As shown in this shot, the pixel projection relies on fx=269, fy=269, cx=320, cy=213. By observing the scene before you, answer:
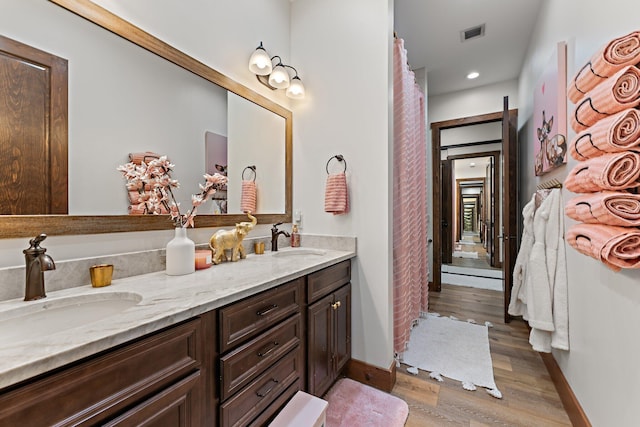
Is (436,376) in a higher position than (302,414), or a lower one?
lower

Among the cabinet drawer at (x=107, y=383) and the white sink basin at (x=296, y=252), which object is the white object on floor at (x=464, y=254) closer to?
the white sink basin at (x=296, y=252)

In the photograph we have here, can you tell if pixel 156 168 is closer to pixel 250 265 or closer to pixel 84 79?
pixel 84 79

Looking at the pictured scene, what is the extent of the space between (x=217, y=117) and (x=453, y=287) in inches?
154

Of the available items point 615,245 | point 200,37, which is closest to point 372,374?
point 615,245

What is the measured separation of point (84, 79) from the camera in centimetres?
111

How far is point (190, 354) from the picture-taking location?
0.85 m

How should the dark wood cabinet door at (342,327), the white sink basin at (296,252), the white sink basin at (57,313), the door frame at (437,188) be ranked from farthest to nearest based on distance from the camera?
1. the door frame at (437,188)
2. the white sink basin at (296,252)
3. the dark wood cabinet door at (342,327)
4. the white sink basin at (57,313)

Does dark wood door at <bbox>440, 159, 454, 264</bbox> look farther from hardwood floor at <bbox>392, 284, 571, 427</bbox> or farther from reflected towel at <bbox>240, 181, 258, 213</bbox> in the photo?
reflected towel at <bbox>240, 181, 258, 213</bbox>

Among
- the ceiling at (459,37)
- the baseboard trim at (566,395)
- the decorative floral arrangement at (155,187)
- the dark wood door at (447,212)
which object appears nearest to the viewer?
the decorative floral arrangement at (155,187)

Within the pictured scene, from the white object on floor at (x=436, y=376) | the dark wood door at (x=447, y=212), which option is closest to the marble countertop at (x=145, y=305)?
the white object on floor at (x=436, y=376)

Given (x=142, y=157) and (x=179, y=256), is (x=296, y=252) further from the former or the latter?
(x=142, y=157)

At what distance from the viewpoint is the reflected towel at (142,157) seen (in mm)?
1249

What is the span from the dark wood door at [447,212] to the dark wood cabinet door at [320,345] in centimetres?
361

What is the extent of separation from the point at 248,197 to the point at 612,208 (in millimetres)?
1776
